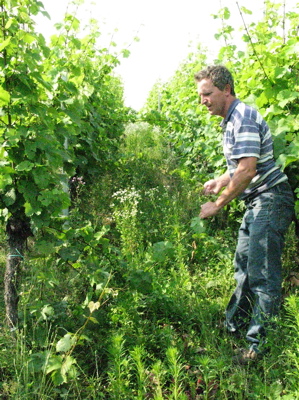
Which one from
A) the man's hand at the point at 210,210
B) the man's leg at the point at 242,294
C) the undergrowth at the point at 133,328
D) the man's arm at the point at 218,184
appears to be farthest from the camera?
the man's arm at the point at 218,184

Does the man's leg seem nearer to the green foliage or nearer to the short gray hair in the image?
the green foliage

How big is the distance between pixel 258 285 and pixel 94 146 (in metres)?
3.32

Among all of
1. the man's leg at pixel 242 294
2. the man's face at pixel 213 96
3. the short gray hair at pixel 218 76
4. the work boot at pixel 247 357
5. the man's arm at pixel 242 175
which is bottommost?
the work boot at pixel 247 357

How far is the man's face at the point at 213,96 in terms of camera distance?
9.98ft

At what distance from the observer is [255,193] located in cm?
301

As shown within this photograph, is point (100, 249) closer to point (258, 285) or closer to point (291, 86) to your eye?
point (258, 285)

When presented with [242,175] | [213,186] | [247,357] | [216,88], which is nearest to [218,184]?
[213,186]

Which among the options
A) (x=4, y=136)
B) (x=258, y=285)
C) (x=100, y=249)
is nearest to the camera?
(x=4, y=136)

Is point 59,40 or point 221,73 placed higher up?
point 59,40

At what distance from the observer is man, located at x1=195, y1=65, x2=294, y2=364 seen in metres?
2.80

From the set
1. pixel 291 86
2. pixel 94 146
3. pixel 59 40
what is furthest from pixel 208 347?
pixel 94 146

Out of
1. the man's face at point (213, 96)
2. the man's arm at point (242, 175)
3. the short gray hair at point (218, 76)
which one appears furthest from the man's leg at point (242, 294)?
the short gray hair at point (218, 76)

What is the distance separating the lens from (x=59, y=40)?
356 centimetres

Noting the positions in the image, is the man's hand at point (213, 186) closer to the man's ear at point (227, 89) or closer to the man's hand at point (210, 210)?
the man's hand at point (210, 210)
